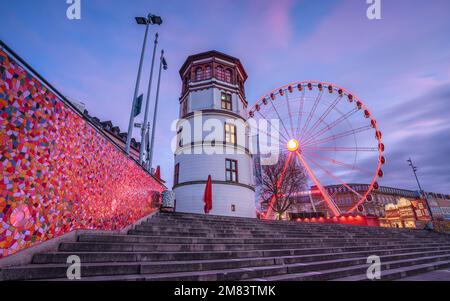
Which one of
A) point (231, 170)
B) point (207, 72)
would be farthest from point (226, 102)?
point (231, 170)

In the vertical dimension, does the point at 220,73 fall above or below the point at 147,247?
above

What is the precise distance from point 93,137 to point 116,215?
2493 mm

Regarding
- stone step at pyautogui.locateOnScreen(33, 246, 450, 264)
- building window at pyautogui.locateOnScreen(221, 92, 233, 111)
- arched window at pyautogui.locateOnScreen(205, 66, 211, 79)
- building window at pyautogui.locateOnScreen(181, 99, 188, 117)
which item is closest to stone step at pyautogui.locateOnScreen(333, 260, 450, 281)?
stone step at pyautogui.locateOnScreen(33, 246, 450, 264)

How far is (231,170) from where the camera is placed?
19172 mm

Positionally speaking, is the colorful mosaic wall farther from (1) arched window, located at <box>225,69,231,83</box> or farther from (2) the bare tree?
(2) the bare tree

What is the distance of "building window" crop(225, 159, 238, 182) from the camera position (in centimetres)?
1885

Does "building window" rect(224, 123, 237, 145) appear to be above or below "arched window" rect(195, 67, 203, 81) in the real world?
below

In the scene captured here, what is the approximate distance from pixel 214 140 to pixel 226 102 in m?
4.64

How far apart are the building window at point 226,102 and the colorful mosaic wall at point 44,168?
51.6 feet

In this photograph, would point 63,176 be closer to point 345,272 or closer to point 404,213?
point 345,272

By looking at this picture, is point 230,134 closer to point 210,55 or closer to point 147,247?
point 210,55

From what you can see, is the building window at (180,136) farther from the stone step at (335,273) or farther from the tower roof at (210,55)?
the stone step at (335,273)

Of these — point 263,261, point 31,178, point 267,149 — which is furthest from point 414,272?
point 267,149

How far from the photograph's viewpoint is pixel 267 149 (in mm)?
25703
